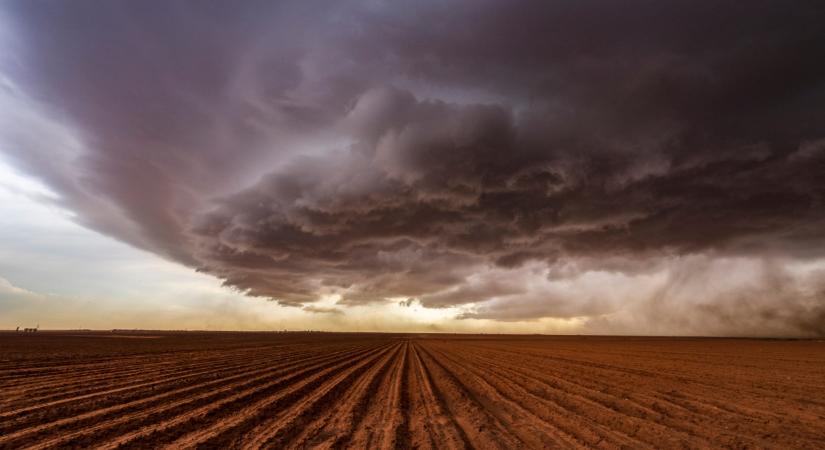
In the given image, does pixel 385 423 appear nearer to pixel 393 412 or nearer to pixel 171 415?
pixel 393 412

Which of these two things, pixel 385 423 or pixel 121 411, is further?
pixel 121 411

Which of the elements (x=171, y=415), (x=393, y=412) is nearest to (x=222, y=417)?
(x=171, y=415)

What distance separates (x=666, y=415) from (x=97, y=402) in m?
17.2

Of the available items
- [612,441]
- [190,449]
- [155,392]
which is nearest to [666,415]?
[612,441]

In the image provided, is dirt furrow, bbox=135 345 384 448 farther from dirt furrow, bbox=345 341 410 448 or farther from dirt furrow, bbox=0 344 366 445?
dirt furrow, bbox=345 341 410 448

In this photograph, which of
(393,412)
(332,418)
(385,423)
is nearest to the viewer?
(385,423)

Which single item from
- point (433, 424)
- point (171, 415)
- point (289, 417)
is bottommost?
point (433, 424)

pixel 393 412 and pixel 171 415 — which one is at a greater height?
pixel 171 415

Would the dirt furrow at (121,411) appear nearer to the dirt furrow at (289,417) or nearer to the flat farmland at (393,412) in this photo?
the flat farmland at (393,412)

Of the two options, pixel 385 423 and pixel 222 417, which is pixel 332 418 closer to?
pixel 385 423

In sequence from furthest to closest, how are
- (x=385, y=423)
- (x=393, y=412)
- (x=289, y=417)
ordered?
1. (x=393, y=412)
2. (x=289, y=417)
3. (x=385, y=423)

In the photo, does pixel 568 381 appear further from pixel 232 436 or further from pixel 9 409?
pixel 9 409

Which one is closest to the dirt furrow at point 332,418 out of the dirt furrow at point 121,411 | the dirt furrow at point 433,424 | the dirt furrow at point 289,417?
the dirt furrow at point 289,417

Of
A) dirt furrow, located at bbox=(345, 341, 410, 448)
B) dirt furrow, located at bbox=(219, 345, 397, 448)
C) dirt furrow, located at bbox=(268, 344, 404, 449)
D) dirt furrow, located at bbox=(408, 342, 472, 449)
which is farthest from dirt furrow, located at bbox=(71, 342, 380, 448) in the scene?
dirt furrow, located at bbox=(408, 342, 472, 449)
